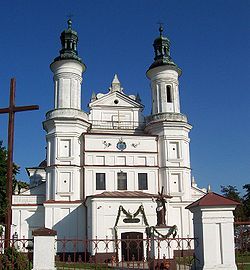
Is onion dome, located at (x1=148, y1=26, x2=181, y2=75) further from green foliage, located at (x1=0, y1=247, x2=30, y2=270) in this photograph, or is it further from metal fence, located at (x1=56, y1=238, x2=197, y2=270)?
green foliage, located at (x1=0, y1=247, x2=30, y2=270)

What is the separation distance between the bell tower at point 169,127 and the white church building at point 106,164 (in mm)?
91

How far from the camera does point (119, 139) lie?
38375 mm

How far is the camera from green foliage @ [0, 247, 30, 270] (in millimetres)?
12086

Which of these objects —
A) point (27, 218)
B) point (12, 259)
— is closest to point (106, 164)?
point (27, 218)

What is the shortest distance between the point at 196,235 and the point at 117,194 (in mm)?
23410

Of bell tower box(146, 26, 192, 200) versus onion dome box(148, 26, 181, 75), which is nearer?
bell tower box(146, 26, 192, 200)

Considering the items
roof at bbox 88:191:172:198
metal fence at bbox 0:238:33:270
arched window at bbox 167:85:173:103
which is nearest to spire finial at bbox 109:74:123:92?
arched window at bbox 167:85:173:103

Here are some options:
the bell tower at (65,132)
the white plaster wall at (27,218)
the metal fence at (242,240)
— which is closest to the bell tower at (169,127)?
the bell tower at (65,132)

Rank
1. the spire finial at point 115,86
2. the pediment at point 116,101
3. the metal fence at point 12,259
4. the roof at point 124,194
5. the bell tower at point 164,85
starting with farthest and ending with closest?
the spire finial at point 115,86 < the pediment at point 116,101 < the bell tower at point 164,85 < the roof at point 124,194 < the metal fence at point 12,259

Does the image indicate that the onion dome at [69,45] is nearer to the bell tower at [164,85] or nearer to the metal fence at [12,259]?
the bell tower at [164,85]

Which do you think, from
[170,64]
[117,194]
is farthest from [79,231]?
A: [170,64]

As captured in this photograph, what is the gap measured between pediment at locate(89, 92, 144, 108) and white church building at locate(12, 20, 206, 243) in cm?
21

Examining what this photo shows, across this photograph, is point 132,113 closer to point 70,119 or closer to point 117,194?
point 70,119

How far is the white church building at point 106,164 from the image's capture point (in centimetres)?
3559
